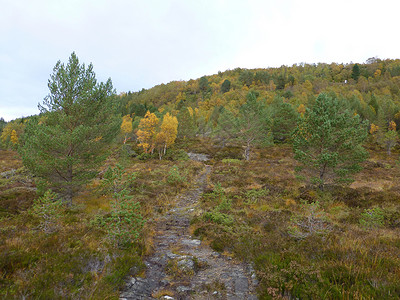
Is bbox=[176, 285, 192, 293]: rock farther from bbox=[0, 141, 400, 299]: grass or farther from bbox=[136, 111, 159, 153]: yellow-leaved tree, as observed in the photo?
bbox=[136, 111, 159, 153]: yellow-leaved tree

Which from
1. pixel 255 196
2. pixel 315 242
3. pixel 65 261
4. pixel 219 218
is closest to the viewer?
pixel 65 261

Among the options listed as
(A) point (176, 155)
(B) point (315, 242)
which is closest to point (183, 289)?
(B) point (315, 242)

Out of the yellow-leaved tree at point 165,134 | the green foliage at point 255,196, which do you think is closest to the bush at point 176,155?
the yellow-leaved tree at point 165,134

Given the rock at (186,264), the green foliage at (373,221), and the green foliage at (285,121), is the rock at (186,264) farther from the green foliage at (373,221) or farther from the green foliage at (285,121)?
the green foliage at (285,121)

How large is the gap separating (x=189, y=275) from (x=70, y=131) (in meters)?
10.4

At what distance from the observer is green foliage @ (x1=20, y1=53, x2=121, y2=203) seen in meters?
10.3

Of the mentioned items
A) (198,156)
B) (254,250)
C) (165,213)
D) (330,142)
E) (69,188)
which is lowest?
(165,213)

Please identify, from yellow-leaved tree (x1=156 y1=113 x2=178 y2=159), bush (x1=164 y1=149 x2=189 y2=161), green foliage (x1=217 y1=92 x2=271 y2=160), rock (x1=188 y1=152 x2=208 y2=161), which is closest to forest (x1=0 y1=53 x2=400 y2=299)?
green foliage (x1=217 y1=92 x2=271 y2=160)

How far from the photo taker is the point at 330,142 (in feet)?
42.2

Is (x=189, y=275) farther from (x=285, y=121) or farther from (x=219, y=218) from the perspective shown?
(x=285, y=121)

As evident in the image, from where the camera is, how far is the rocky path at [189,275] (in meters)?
4.60

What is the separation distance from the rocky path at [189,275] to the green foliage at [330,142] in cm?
992

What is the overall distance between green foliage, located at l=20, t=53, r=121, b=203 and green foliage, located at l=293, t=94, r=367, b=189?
13.2 metres

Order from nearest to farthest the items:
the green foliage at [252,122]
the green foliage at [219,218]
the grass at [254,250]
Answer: the grass at [254,250]
the green foliage at [219,218]
the green foliage at [252,122]
